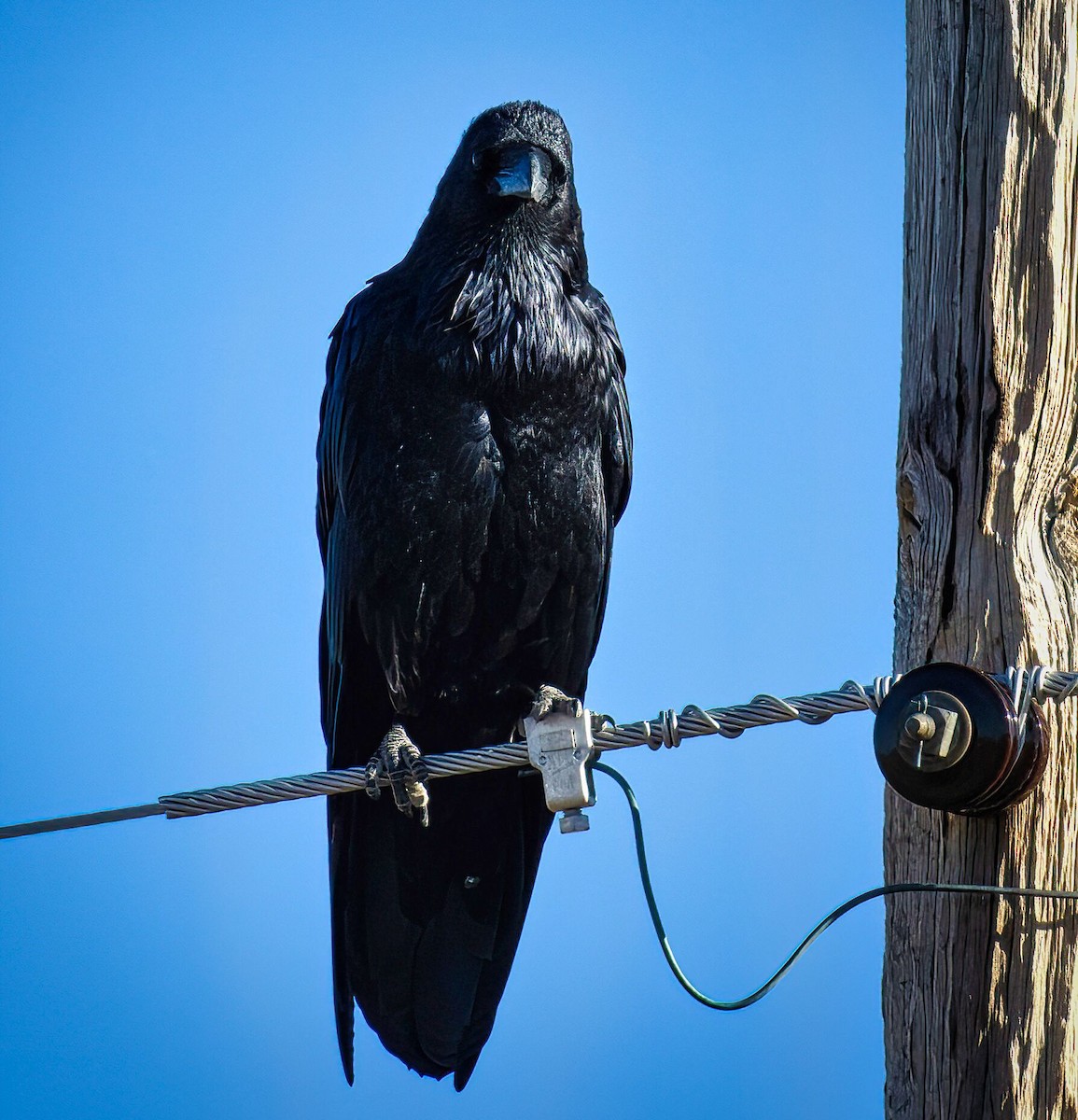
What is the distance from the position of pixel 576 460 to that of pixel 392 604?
2.62 feet

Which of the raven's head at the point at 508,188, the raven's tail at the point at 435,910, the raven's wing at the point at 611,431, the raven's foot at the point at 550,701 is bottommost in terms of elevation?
the raven's tail at the point at 435,910

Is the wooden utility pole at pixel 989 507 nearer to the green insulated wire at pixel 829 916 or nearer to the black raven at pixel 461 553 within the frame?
the green insulated wire at pixel 829 916

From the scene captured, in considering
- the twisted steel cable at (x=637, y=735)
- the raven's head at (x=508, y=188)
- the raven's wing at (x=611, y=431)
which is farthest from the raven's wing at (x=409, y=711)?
the twisted steel cable at (x=637, y=735)

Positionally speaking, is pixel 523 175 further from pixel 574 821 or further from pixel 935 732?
pixel 935 732

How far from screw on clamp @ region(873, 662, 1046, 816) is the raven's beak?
2776 mm

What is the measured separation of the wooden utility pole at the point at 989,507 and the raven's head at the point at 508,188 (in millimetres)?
2071

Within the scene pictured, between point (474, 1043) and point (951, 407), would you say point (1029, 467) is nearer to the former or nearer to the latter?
point (951, 407)

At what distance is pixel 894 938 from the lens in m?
2.48

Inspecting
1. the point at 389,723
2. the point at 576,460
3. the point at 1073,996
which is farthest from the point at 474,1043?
the point at 1073,996

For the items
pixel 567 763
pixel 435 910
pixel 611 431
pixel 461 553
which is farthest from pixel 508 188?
pixel 435 910

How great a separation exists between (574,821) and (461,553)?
153 cm

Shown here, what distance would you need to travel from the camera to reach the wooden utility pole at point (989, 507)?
2309 mm

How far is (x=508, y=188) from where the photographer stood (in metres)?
4.64

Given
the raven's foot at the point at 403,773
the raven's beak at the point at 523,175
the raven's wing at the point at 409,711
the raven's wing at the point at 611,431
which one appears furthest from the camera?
the raven's wing at the point at 611,431
